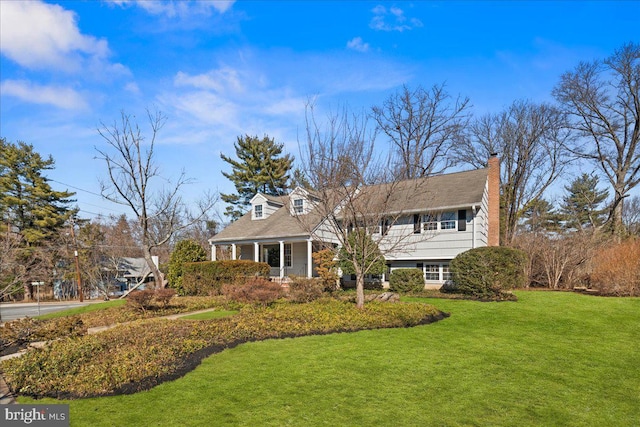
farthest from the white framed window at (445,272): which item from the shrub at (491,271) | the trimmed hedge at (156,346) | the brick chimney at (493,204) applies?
the trimmed hedge at (156,346)

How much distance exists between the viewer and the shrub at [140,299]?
12906 mm

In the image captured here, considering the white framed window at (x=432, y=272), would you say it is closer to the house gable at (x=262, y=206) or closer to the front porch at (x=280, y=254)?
the front porch at (x=280, y=254)

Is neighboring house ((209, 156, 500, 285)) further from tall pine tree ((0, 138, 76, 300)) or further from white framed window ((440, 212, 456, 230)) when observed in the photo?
tall pine tree ((0, 138, 76, 300))

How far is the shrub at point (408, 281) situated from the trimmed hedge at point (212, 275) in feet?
25.9

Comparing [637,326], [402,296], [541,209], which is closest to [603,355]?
[637,326]

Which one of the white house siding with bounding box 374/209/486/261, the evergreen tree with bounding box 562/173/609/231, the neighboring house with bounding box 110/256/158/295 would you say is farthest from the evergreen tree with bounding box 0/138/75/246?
the evergreen tree with bounding box 562/173/609/231

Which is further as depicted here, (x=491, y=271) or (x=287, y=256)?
(x=287, y=256)

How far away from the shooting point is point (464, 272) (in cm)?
1462

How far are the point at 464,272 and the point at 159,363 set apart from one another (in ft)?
40.4

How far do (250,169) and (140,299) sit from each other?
1069 inches
